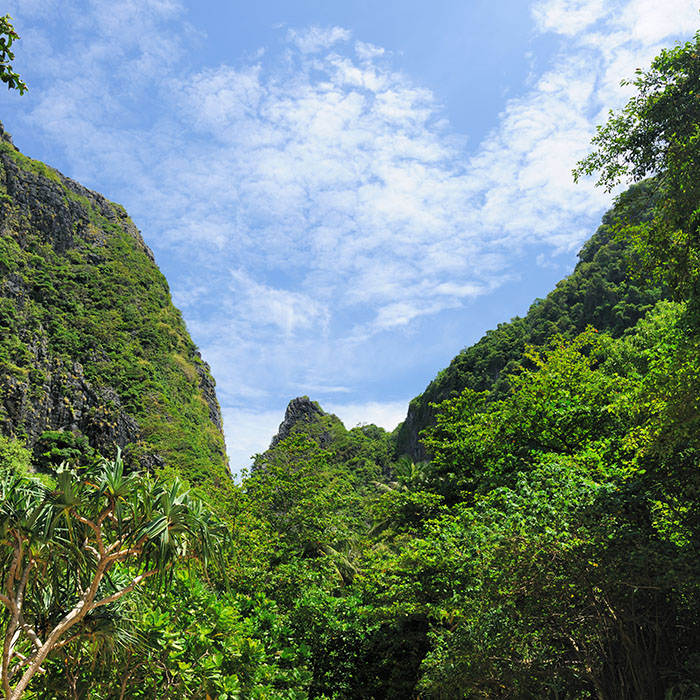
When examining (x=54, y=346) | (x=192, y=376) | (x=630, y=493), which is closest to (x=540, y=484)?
(x=630, y=493)

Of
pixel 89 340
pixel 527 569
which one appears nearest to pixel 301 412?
pixel 89 340

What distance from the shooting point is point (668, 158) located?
6.82 metres

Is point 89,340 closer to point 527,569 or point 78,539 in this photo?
point 78,539

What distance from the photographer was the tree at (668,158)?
6.60 metres

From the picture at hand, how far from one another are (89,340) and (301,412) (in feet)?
136

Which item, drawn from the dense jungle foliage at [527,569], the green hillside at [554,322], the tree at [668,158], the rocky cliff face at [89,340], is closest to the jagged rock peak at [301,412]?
the rocky cliff face at [89,340]

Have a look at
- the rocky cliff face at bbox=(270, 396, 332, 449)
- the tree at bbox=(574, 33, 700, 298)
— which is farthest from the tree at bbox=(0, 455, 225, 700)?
the rocky cliff face at bbox=(270, 396, 332, 449)

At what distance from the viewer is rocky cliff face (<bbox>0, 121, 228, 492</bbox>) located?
165ft

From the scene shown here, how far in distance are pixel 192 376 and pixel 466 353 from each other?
39.0 m

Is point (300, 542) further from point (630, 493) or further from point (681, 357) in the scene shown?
point (681, 357)

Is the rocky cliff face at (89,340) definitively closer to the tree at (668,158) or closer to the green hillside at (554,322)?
the green hillside at (554,322)

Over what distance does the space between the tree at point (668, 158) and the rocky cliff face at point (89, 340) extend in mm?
36595

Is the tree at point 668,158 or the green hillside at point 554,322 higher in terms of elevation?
the green hillside at point 554,322

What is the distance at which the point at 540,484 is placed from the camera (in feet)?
28.9
